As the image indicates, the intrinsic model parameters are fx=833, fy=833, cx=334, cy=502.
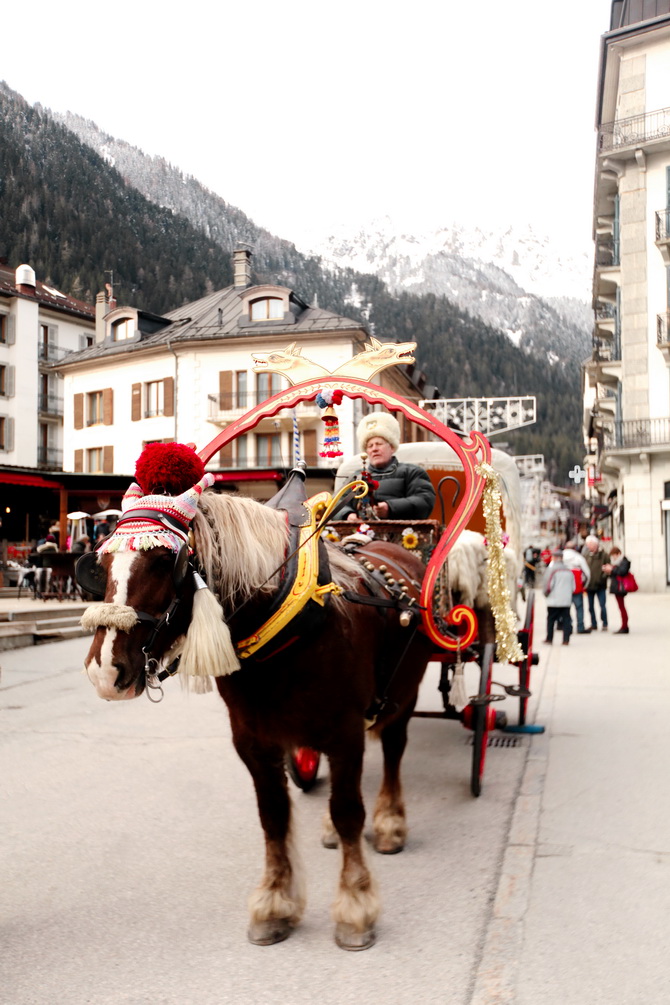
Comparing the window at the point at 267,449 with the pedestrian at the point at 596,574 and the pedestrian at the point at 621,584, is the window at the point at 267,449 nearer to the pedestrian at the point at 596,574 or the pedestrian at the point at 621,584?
the pedestrian at the point at 596,574

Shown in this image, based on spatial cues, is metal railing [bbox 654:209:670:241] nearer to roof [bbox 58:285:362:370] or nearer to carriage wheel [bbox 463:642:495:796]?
roof [bbox 58:285:362:370]

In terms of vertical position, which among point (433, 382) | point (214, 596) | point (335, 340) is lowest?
point (214, 596)

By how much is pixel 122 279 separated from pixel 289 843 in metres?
66.8

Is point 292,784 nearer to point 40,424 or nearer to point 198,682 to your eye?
point 198,682

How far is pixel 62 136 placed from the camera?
87062mm

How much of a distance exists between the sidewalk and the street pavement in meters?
0.01

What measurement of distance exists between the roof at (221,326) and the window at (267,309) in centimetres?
38

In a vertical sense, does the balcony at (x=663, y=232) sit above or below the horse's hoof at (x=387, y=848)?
above

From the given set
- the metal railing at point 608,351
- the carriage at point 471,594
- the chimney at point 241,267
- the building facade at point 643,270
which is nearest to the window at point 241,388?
the chimney at point 241,267

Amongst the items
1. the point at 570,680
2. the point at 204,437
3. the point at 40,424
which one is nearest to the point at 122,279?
the point at 40,424

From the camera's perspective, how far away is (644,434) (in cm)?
2895

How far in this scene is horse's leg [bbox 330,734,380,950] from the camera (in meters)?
3.27

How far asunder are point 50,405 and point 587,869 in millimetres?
41504

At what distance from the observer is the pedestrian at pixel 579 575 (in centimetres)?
1420
